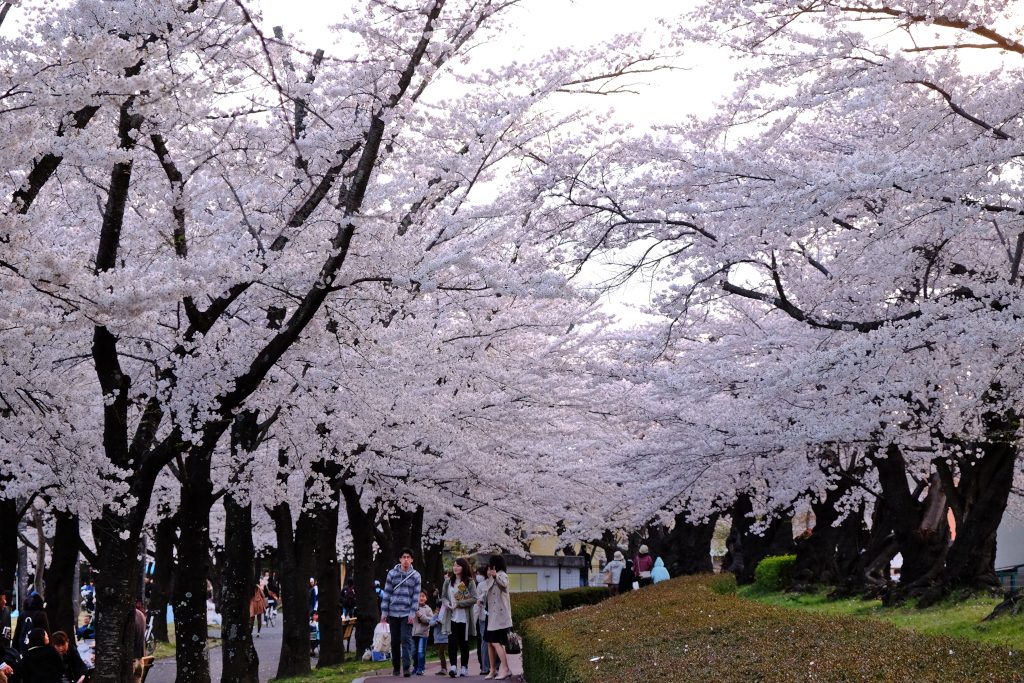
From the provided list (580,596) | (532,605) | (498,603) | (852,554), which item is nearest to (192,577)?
(498,603)

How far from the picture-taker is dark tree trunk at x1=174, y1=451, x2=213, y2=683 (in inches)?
419

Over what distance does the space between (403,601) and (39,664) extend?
191 inches

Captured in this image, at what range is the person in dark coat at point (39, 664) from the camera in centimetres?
910

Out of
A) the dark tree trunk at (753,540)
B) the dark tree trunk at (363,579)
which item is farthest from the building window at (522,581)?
the dark tree trunk at (363,579)

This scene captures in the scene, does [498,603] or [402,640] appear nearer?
[498,603]

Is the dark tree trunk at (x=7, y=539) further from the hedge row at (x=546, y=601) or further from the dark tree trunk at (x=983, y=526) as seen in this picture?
the dark tree trunk at (x=983, y=526)

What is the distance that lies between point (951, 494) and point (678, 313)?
5565 millimetres

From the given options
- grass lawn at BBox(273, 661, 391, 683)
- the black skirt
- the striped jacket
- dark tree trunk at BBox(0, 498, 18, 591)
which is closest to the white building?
grass lawn at BBox(273, 661, 391, 683)

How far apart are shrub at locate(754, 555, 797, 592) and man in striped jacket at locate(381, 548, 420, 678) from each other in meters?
14.9

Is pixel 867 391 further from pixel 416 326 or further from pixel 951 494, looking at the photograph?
pixel 416 326

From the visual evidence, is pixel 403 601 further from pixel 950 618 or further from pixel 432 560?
pixel 432 560

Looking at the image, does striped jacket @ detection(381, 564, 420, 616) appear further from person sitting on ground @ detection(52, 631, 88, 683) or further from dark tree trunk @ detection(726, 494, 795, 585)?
dark tree trunk @ detection(726, 494, 795, 585)

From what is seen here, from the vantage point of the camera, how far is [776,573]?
27172mm

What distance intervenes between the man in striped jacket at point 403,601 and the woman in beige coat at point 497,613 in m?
0.84
